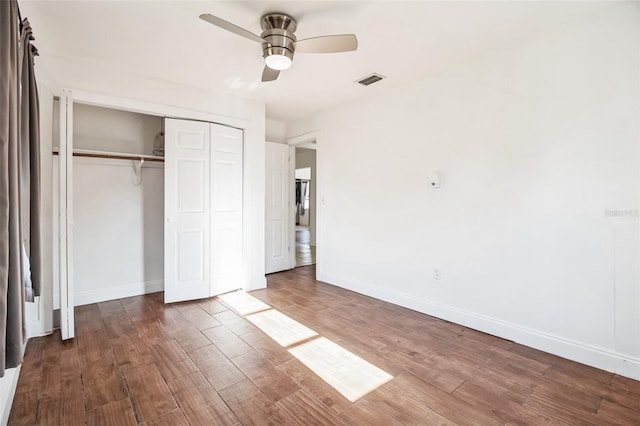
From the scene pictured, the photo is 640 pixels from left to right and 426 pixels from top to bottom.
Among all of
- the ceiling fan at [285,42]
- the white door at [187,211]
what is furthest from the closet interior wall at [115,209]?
the ceiling fan at [285,42]

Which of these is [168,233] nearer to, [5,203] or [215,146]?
[215,146]

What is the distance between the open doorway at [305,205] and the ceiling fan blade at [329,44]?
3335 millimetres

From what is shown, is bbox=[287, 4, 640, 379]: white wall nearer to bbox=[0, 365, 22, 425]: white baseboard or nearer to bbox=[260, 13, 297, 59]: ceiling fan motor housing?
bbox=[260, 13, 297, 59]: ceiling fan motor housing

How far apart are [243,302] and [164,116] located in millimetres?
2324

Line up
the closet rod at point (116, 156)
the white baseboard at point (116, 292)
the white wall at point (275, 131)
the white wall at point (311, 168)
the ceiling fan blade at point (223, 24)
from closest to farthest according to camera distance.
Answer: the ceiling fan blade at point (223, 24) < the closet rod at point (116, 156) < the white baseboard at point (116, 292) < the white wall at point (275, 131) < the white wall at point (311, 168)

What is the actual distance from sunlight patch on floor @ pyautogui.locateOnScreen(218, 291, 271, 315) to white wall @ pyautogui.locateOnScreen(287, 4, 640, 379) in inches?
55.8

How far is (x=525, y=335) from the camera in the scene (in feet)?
8.27

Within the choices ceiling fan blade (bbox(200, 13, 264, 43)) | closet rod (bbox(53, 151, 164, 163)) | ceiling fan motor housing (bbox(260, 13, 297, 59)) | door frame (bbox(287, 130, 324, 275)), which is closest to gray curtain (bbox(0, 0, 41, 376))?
ceiling fan blade (bbox(200, 13, 264, 43))

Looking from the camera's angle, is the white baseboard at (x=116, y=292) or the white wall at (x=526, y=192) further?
the white baseboard at (x=116, y=292)

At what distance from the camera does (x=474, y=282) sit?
2.85 m

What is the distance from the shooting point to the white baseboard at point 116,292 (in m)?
3.46

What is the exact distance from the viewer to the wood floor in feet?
5.58

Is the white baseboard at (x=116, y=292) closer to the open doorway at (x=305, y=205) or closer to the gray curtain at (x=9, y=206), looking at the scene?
the open doorway at (x=305, y=205)

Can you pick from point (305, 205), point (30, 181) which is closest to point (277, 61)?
point (30, 181)
